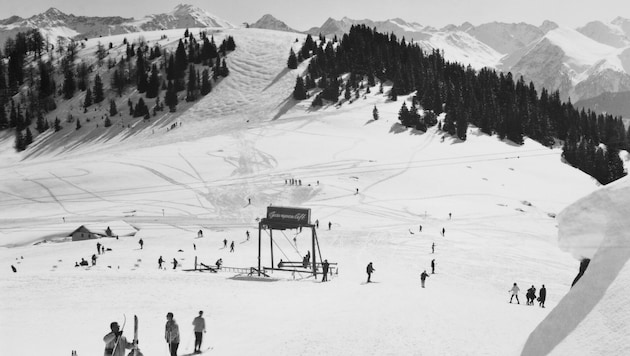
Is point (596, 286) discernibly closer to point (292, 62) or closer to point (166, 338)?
point (166, 338)

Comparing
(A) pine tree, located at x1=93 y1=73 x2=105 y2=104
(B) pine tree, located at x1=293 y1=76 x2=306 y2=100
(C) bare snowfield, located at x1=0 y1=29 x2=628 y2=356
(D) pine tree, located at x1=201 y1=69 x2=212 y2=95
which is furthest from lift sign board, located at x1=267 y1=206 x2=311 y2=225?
(A) pine tree, located at x1=93 y1=73 x2=105 y2=104

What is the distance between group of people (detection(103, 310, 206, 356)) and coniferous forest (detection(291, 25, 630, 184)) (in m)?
92.5

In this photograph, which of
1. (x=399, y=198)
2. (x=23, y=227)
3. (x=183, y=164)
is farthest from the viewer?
(x=183, y=164)

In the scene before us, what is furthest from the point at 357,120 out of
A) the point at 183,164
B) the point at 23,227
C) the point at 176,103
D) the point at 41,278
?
the point at 41,278

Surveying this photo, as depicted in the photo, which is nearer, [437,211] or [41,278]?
[41,278]

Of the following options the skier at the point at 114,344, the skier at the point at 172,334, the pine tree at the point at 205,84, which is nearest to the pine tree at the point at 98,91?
the pine tree at the point at 205,84

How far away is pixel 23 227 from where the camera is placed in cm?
5581

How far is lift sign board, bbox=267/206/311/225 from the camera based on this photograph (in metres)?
31.9

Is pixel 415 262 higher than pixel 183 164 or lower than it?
lower

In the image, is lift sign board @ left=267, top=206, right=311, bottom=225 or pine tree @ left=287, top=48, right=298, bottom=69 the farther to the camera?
pine tree @ left=287, top=48, right=298, bottom=69

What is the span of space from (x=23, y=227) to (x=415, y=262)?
1656 inches

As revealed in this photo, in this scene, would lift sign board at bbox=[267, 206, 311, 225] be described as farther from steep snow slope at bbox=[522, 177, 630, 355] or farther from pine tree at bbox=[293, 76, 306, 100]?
pine tree at bbox=[293, 76, 306, 100]

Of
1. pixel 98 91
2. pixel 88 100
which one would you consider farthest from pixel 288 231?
pixel 98 91

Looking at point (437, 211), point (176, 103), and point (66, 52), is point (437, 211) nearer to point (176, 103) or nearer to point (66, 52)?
point (176, 103)
